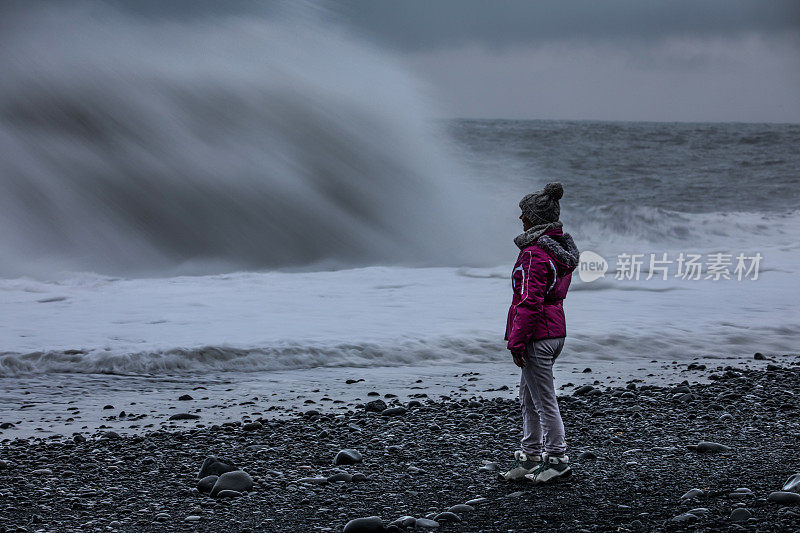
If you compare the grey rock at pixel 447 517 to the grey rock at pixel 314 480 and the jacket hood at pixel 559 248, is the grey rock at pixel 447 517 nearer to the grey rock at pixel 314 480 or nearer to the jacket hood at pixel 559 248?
the grey rock at pixel 314 480

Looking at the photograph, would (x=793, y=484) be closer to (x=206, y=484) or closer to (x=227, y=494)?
(x=227, y=494)

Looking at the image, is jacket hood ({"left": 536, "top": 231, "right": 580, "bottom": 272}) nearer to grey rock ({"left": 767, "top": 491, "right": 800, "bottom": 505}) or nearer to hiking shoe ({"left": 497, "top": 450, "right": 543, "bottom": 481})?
hiking shoe ({"left": 497, "top": 450, "right": 543, "bottom": 481})

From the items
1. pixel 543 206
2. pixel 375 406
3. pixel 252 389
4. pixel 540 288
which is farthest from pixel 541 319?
pixel 252 389

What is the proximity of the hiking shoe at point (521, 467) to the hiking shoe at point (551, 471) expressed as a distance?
0.02 metres

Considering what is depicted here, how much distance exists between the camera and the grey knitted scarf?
3469 mm

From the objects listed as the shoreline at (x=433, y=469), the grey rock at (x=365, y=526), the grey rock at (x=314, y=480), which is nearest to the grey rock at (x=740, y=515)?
the shoreline at (x=433, y=469)

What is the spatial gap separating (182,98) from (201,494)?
23832 millimetres

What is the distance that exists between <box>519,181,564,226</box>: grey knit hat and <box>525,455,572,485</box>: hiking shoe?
1019mm

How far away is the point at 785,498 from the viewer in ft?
9.96

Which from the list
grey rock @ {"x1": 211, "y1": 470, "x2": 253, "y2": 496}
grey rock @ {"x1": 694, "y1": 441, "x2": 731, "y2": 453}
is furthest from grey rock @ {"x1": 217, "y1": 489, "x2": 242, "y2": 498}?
grey rock @ {"x1": 694, "y1": 441, "x2": 731, "y2": 453}

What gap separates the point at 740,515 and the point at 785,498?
271 millimetres

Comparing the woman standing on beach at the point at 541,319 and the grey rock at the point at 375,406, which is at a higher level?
the woman standing on beach at the point at 541,319

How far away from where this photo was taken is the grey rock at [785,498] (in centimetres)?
302

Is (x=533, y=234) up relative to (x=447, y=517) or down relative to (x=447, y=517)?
up
